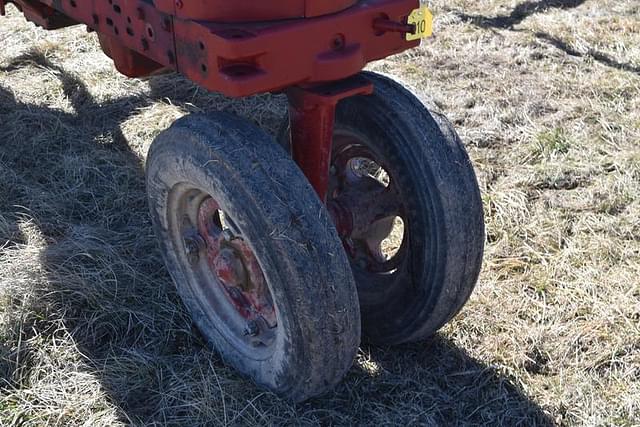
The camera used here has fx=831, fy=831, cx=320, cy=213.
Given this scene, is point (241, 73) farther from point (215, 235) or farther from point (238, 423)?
point (238, 423)

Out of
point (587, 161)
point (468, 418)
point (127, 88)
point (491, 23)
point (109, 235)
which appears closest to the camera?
point (468, 418)

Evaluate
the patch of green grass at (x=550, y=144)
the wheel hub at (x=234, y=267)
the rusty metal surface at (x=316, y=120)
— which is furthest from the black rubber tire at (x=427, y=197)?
the patch of green grass at (x=550, y=144)

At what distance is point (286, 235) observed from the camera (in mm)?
2064

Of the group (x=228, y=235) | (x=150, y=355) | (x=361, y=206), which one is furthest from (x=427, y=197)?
(x=150, y=355)

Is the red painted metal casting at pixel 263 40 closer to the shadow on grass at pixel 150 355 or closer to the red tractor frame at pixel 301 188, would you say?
the red tractor frame at pixel 301 188

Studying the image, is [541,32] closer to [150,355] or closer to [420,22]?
[420,22]

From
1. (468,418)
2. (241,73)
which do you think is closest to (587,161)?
(468,418)

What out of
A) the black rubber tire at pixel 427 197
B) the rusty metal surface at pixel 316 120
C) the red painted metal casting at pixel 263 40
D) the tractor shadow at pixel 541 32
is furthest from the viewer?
the tractor shadow at pixel 541 32

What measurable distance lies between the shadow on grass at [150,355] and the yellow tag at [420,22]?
3.35 feet

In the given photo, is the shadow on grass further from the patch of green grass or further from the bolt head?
the patch of green grass

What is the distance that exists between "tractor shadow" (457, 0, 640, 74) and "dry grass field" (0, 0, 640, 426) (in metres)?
0.02

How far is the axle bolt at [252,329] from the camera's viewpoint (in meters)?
2.47

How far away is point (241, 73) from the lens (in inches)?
81.4

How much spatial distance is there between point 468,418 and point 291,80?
1137mm
